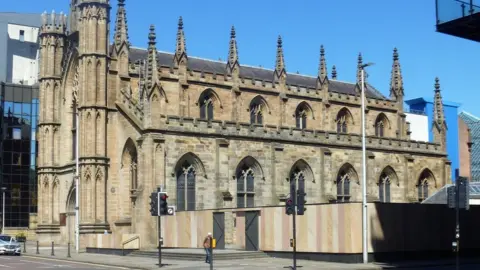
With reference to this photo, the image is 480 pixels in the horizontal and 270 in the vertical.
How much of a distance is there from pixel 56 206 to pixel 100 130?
382 inches

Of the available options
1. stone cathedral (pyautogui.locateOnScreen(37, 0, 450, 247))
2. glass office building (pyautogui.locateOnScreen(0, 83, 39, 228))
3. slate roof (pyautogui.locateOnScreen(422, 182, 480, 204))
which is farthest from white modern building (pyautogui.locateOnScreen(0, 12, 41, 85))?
slate roof (pyautogui.locateOnScreen(422, 182, 480, 204))

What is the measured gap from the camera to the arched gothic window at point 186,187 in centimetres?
5050

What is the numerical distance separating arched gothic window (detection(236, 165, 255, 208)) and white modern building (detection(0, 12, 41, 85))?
46.5 m

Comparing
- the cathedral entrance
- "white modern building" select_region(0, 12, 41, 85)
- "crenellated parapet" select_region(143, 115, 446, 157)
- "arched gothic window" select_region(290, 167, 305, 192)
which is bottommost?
the cathedral entrance

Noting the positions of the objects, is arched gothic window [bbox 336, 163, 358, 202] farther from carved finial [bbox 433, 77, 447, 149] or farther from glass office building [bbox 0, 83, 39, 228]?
glass office building [bbox 0, 83, 39, 228]

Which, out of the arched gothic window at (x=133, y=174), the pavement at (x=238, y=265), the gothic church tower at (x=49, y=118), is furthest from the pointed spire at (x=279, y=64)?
the pavement at (x=238, y=265)

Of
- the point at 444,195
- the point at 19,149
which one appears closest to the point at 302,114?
the point at 444,195

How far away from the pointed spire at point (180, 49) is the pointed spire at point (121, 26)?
3.89m

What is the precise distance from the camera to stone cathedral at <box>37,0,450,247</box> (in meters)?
51.0

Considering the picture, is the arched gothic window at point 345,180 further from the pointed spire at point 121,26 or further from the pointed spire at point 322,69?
the pointed spire at point 121,26

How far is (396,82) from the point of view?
237ft

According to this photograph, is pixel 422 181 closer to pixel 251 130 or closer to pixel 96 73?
pixel 251 130

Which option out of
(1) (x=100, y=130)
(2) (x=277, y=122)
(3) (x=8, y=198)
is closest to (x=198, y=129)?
(1) (x=100, y=130)

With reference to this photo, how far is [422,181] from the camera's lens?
65.8 m
